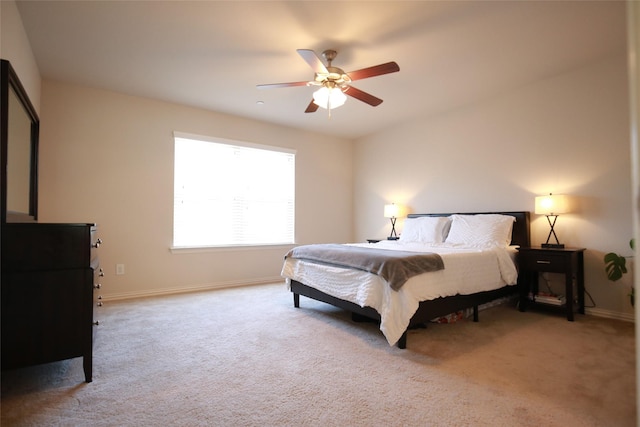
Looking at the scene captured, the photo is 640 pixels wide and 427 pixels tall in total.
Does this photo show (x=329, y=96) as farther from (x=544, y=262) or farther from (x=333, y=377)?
(x=544, y=262)

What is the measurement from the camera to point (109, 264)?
12.4 ft

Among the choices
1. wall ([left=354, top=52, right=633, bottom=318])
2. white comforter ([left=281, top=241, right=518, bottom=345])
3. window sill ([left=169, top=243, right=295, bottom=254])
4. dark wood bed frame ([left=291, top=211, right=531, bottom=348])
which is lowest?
dark wood bed frame ([left=291, top=211, right=531, bottom=348])

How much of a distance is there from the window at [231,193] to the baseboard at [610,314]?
3855mm

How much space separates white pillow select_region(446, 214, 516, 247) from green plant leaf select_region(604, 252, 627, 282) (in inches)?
33.3

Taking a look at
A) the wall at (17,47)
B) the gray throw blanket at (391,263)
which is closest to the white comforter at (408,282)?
the gray throw blanket at (391,263)

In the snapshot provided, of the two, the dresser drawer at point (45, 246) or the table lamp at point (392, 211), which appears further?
the table lamp at point (392, 211)

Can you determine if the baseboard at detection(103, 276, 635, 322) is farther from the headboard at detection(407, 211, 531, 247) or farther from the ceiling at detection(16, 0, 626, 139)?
the ceiling at detection(16, 0, 626, 139)

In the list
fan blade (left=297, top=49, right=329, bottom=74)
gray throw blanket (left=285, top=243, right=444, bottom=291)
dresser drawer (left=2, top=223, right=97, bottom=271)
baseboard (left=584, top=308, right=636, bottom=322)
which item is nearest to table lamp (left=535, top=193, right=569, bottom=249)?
baseboard (left=584, top=308, right=636, bottom=322)

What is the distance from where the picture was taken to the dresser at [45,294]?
1.65m

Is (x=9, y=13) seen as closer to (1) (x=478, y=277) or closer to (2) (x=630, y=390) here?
(1) (x=478, y=277)

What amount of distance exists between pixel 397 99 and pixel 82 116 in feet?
12.3

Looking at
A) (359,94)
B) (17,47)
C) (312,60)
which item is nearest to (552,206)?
(359,94)

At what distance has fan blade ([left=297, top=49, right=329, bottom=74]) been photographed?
91.0 inches

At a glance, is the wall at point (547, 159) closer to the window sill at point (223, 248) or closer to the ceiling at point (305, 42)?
the ceiling at point (305, 42)
